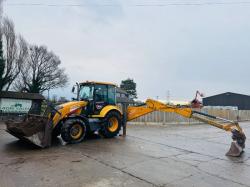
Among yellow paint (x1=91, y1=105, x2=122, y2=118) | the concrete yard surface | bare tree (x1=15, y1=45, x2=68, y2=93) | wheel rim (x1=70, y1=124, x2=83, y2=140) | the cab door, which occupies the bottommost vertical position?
the concrete yard surface

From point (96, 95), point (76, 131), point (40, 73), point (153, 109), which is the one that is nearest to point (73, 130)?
point (76, 131)

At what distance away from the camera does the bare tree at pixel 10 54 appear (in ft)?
102

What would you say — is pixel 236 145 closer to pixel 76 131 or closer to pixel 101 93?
pixel 101 93

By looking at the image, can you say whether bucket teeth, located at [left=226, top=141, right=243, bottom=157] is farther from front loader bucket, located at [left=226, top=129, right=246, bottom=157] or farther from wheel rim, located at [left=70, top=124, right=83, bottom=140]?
wheel rim, located at [left=70, top=124, right=83, bottom=140]

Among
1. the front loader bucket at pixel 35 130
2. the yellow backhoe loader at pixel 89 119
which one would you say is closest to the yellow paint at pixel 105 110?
the yellow backhoe loader at pixel 89 119

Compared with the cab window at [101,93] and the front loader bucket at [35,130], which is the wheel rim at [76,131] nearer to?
the front loader bucket at [35,130]

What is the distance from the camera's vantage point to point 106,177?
5.79 metres

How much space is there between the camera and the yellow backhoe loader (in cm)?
882

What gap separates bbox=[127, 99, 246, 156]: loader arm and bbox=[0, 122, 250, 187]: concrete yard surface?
410 millimetres

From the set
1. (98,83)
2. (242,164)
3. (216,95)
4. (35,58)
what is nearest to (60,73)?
(35,58)

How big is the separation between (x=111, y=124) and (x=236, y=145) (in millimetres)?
5173

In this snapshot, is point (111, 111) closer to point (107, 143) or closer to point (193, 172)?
point (107, 143)

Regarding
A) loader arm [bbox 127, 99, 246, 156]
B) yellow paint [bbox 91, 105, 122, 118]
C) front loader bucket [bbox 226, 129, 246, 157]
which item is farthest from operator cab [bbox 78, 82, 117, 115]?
front loader bucket [bbox 226, 129, 246, 157]

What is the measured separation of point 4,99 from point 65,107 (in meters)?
15.8
